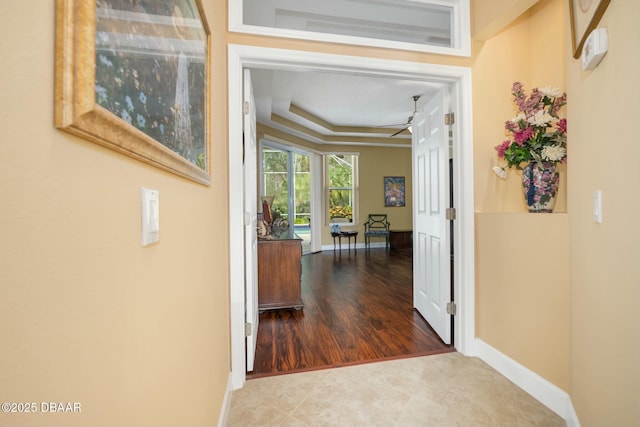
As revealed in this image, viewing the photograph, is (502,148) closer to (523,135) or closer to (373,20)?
(523,135)

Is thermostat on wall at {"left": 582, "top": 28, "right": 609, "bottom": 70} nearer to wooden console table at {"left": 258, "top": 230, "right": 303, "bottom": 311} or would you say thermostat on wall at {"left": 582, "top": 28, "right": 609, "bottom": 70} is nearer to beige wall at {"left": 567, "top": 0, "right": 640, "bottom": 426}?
beige wall at {"left": 567, "top": 0, "right": 640, "bottom": 426}

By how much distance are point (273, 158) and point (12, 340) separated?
5.89 m

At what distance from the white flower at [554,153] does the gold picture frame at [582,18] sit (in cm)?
50

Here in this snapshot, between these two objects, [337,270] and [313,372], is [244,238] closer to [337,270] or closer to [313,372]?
[313,372]

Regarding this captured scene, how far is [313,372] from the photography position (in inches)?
75.6

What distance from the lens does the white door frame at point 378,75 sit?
1.80m

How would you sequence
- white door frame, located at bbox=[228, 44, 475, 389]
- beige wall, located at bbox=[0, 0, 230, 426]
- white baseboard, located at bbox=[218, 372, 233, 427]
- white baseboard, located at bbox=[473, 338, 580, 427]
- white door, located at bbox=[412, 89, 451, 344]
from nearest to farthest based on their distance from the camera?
1. beige wall, located at bbox=[0, 0, 230, 426]
2. white baseboard, located at bbox=[218, 372, 233, 427]
3. white baseboard, located at bbox=[473, 338, 580, 427]
4. white door frame, located at bbox=[228, 44, 475, 389]
5. white door, located at bbox=[412, 89, 451, 344]

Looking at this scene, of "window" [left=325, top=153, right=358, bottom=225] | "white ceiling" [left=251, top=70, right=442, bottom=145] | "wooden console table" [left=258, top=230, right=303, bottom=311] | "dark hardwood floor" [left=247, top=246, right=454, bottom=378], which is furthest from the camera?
"window" [left=325, top=153, right=358, bottom=225]

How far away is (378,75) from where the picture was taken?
6.70ft

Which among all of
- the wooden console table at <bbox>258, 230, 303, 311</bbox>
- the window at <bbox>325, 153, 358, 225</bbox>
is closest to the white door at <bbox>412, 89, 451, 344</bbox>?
the wooden console table at <bbox>258, 230, 303, 311</bbox>

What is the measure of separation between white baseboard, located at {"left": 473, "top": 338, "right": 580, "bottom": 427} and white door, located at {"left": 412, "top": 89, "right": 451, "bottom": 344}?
289mm

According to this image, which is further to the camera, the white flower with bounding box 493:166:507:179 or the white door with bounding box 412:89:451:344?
the white door with bounding box 412:89:451:344

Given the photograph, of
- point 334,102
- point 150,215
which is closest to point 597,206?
point 150,215

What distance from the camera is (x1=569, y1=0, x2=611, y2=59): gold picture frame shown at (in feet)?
3.59
